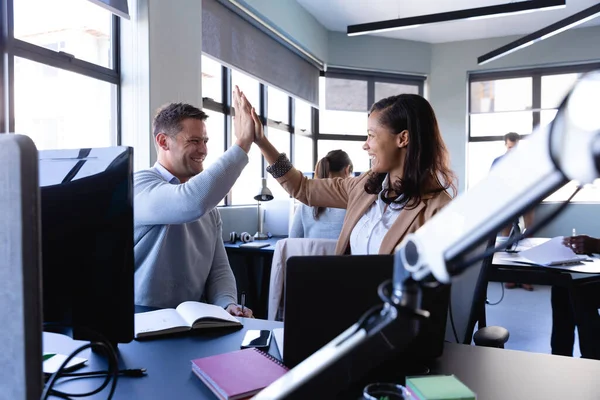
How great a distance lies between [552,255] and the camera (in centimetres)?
250

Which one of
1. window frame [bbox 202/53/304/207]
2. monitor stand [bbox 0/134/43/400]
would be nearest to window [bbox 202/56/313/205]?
window frame [bbox 202/53/304/207]

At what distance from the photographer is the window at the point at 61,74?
2391 mm

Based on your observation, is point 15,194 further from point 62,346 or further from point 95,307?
point 62,346

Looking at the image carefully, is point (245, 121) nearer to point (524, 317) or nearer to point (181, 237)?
point (181, 237)

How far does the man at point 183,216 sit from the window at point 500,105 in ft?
17.2

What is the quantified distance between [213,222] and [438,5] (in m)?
4.61

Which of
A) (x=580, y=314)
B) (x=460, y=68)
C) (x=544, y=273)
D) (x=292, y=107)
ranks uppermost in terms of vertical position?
(x=460, y=68)

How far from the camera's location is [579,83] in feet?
0.90

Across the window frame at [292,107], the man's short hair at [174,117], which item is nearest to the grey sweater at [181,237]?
the man's short hair at [174,117]

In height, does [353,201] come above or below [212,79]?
below

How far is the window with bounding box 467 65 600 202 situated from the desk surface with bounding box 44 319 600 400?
18.5ft

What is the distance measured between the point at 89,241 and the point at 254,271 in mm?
2666

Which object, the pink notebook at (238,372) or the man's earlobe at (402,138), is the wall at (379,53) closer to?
the man's earlobe at (402,138)

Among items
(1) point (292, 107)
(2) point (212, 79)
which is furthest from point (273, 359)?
(1) point (292, 107)
